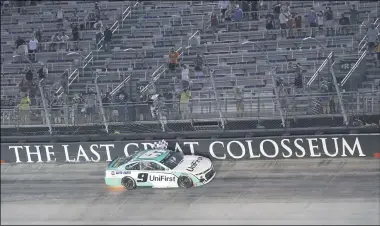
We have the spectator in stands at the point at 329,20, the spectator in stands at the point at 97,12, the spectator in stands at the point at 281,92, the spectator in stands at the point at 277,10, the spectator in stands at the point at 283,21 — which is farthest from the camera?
the spectator in stands at the point at 97,12

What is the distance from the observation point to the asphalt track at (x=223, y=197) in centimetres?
2267

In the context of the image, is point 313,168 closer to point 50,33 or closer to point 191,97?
point 191,97

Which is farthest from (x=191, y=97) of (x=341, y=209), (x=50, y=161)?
(x=341, y=209)

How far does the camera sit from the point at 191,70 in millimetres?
31031

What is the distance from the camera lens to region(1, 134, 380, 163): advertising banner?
87.8 feet

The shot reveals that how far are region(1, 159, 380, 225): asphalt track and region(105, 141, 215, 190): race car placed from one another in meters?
0.27

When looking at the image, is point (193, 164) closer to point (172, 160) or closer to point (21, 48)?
point (172, 160)

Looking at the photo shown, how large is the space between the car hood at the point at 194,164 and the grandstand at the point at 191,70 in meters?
1.50

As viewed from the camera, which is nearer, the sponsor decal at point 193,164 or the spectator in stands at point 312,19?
the sponsor decal at point 193,164

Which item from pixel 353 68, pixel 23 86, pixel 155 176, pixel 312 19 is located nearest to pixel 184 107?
pixel 155 176

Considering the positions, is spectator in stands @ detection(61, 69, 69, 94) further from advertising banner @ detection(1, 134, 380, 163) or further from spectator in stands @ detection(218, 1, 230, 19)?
spectator in stands @ detection(218, 1, 230, 19)

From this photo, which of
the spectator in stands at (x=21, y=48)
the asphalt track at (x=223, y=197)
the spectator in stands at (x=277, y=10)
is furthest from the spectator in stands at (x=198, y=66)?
the spectator in stands at (x=21, y=48)

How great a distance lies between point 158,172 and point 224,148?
320cm

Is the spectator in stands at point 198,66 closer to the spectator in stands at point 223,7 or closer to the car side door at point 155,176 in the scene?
the spectator in stands at point 223,7
